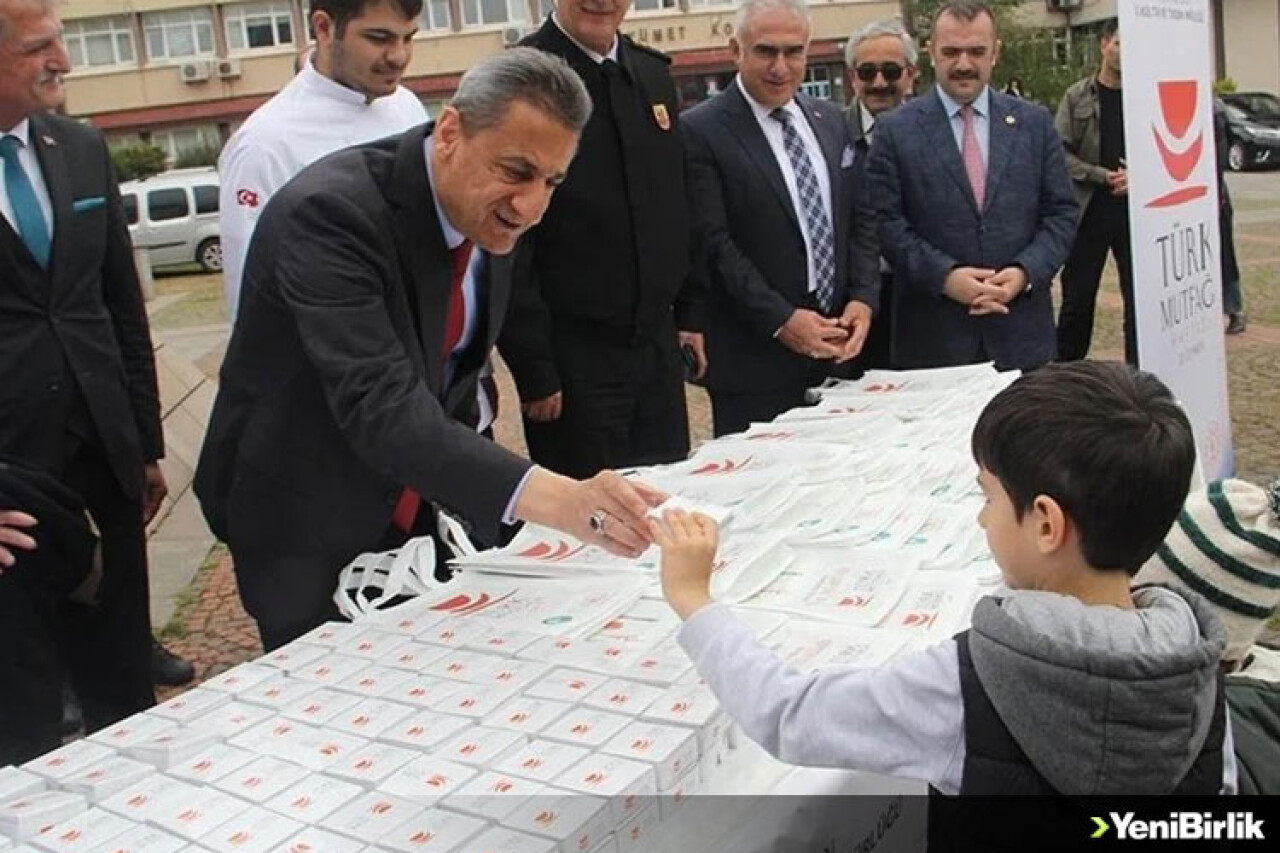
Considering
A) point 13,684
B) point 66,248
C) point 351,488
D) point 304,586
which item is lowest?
point 13,684

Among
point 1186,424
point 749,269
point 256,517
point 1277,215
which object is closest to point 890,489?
point 1186,424

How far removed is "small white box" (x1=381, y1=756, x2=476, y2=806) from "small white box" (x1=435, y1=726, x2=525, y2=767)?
0.02 meters

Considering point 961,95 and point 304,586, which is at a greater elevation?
point 961,95

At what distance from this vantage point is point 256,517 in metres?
2.14

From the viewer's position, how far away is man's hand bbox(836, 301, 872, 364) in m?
3.51

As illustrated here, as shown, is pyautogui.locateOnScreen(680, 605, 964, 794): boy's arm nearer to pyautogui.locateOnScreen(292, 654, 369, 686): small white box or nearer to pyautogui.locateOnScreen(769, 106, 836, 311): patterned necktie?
pyautogui.locateOnScreen(292, 654, 369, 686): small white box

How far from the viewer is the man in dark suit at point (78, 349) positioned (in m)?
2.61

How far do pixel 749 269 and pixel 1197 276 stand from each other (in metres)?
1.39

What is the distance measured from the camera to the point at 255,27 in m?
35.8

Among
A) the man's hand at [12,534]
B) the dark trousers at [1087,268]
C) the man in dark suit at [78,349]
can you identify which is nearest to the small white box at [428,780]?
the man's hand at [12,534]

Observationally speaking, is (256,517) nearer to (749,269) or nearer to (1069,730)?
(1069,730)

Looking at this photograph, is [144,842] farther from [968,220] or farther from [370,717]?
[968,220]

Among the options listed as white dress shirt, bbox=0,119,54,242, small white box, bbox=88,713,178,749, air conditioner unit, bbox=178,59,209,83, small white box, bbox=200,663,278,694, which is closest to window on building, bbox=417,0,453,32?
air conditioner unit, bbox=178,59,209,83

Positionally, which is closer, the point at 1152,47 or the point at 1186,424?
the point at 1186,424
